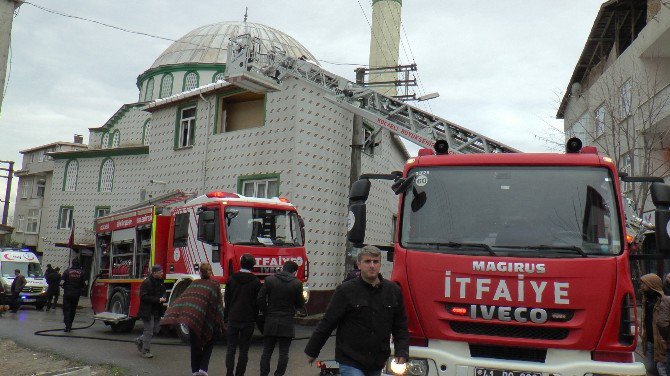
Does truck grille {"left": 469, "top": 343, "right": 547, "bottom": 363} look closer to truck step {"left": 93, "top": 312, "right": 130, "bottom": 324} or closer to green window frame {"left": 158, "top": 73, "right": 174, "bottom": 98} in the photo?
truck step {"left": 93, "top": 312, "right": 130, "bottom": 324}

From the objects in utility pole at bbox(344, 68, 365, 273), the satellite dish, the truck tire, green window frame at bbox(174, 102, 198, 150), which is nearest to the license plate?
the truck tire

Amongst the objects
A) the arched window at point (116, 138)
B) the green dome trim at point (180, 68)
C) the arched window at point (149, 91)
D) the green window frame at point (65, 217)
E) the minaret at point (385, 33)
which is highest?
the minaret at point (385, 33)

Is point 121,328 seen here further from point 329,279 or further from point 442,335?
point 442,335

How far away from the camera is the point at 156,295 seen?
1132 cm

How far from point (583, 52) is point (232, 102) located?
45.9ft

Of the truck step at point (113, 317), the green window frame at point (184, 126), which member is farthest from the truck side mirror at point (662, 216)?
the green window frame at point (184, 126)

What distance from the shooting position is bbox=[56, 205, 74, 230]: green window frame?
32.8 meters

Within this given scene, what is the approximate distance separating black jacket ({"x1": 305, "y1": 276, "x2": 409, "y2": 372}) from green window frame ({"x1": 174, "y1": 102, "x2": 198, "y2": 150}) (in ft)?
58.2

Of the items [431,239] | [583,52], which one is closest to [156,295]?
[431,239]

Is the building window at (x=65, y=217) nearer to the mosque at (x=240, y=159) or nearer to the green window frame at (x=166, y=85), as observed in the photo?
the mosque at (x=240, y=159)

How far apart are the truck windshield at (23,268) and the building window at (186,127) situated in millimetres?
8192

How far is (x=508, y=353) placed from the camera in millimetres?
5406

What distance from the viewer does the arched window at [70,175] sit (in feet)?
108

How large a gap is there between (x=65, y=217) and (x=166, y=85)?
340 inches
